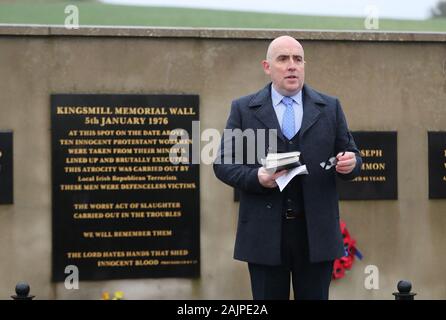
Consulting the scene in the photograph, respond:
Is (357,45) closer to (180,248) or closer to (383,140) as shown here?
(383,140)

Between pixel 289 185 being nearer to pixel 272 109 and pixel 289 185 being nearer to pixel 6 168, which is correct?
pixel 272 109

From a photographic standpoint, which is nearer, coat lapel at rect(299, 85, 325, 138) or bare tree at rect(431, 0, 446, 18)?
coat lapel at rect(299, 85, 325, 138)

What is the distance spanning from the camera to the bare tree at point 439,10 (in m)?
14.8

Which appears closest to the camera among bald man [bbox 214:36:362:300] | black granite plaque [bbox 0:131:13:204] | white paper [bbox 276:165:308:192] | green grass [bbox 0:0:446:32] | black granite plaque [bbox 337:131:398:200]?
white paper [bbox 276:165:308:192]

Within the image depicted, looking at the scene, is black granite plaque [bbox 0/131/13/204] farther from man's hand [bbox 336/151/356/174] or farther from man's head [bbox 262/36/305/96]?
man's hand [bbox 336/151/356/174]

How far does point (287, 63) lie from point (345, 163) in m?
0.59

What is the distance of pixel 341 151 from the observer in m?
4.26

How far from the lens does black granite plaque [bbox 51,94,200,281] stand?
7191 mm

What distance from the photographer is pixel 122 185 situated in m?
7.24

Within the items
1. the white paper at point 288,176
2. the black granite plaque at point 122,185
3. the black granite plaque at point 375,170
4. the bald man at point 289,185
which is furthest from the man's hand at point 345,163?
the black granite plaque at point 375,170

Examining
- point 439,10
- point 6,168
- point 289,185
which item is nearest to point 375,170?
point 6,168

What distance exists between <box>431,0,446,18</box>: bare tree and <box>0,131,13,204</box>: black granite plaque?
9.62 meters

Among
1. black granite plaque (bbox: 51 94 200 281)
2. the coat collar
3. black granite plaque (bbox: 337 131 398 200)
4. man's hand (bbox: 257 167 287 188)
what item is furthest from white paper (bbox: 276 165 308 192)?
black granite plaque (bbox: 337 131 398 200)

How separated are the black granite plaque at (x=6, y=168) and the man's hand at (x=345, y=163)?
3.95 meters
